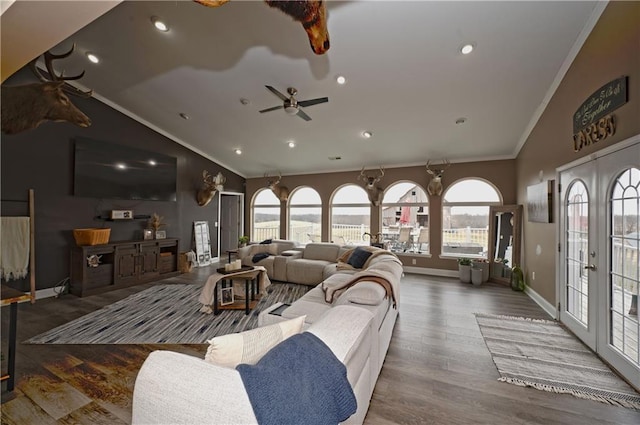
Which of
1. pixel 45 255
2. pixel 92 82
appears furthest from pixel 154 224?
pixel 92 82

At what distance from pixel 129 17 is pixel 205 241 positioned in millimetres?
5213

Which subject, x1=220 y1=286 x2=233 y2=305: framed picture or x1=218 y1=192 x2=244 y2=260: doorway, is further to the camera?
x1=218 y1=192 x2=244 y2=260: doorway

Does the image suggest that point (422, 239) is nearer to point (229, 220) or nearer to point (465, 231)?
point (465, 231)

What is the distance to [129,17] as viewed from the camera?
312cm

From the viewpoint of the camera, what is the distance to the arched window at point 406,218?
21.1 ft

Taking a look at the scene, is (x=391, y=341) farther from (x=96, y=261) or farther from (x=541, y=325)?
(x=96, y=261)

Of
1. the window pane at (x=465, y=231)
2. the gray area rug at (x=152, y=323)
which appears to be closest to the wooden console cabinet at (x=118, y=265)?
the gray area rug at (x=152, y=323)

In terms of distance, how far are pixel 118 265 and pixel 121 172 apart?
1.87 metres

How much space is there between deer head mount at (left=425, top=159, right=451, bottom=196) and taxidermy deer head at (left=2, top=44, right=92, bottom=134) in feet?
19.7

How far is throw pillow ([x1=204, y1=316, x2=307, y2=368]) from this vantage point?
1.04 metres

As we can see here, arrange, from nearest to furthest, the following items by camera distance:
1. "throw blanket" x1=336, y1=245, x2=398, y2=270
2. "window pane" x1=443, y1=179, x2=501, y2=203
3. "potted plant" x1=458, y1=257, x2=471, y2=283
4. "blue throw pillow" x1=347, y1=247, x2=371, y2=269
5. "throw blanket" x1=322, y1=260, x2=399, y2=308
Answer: "throw blanket" x1=322, y1=260, x2=399, y2=308 → "throw blanket" x1=336, y1=245, x2=398, y2=270 → "blue throw pillow" x1=347, y1=247, x2=371, y2=269 → "potted plant" x1=458, y1=257, x2=471, y2=283 → "window pane" x1=443, y1=179, x2=501, y2=203

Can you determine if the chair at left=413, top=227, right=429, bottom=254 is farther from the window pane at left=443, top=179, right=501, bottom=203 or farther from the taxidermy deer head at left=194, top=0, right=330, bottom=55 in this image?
the taxidermy deer head at left=194, top=0, right=330, bottom=55

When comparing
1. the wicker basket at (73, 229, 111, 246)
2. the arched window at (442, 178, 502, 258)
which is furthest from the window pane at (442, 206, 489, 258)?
the wicker basket at (73, 229, 111, 246)

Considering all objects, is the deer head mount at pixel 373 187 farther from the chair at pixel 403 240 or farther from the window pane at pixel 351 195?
the chair at pixel 403 240
